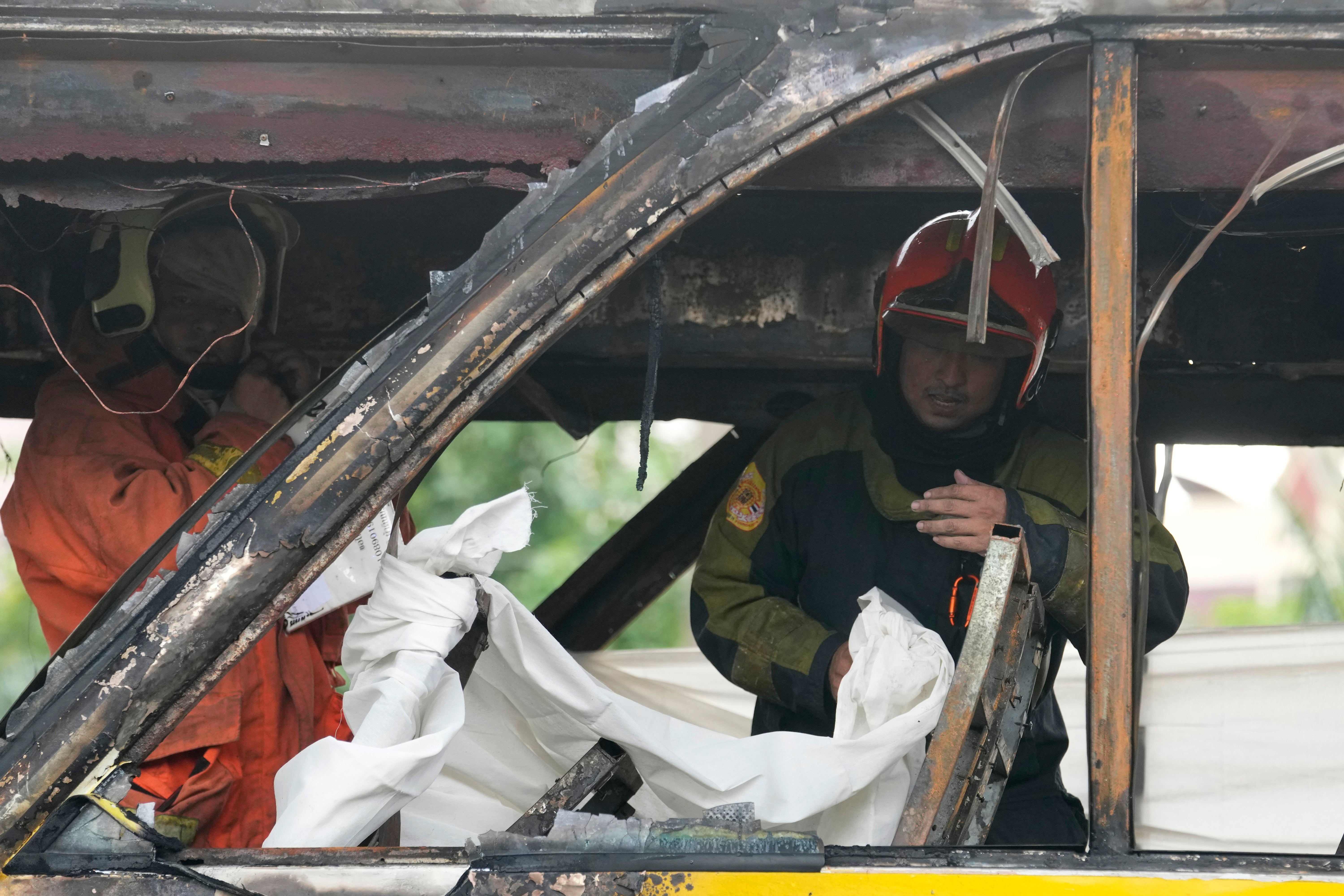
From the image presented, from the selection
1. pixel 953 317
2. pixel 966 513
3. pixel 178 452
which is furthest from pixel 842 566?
pixel 178 452

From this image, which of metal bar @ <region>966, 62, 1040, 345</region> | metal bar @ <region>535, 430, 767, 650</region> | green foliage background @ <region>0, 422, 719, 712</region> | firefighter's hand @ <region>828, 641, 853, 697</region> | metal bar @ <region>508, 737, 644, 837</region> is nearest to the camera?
metal bar @ <region>966, 62, 1040, 345</region>

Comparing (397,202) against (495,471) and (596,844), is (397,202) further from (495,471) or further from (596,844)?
(495,471)

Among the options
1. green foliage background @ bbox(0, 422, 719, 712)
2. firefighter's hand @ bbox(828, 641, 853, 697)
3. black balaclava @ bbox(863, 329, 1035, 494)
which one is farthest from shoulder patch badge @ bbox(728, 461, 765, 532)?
green foliage background @ bbox(0, 422, 719, 712)

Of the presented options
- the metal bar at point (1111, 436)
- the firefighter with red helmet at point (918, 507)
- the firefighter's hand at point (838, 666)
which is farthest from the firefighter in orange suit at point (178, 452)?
the metal bar at point (1111, 436)

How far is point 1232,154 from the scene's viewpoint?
166 centimetres

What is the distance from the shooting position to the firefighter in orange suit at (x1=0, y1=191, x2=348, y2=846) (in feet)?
7.44

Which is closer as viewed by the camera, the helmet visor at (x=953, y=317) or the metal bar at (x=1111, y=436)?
the metal bar at (x=1111, y=436)

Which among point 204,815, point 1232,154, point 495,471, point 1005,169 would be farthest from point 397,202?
point 495,471

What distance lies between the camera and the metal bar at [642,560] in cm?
354

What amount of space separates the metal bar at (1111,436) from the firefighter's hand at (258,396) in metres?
1.81

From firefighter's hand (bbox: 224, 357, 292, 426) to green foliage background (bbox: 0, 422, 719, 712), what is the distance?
10.4m

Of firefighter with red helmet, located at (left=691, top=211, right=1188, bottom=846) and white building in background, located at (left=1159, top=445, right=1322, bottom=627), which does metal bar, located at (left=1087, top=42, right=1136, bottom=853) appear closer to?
firefighter with red helmet, located at (left=691, top=211, right=1188, bottom=846)

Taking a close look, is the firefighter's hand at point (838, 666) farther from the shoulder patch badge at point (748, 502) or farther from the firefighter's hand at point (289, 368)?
A: the firefighter's hand at point (289, 368)

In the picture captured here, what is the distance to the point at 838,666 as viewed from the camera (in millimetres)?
2395
